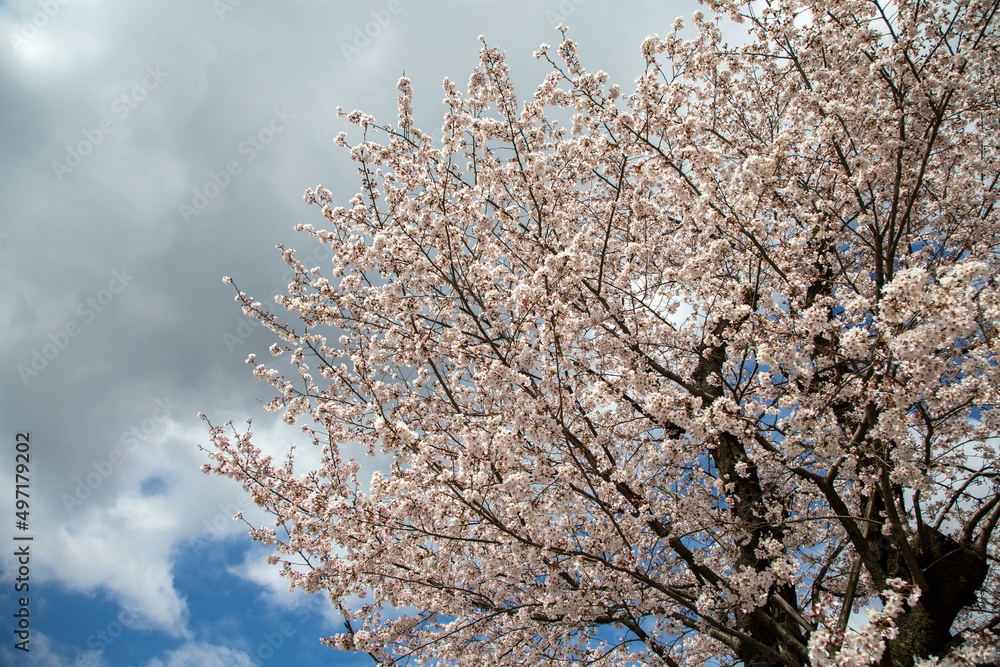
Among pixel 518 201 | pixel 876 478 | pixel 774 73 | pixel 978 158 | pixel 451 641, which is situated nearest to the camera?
pixel 876 478

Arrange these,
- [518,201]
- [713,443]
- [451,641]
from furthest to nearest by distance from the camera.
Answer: [518,201] < [451,641] < [713,443]

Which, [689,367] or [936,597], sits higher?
[689,367]

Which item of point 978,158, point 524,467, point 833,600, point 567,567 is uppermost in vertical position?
point 978,158

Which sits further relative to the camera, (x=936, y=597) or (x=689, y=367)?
(x=689, y=367)

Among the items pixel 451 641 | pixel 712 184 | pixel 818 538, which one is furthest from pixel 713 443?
pixel 451 641

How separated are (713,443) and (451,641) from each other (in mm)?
4744

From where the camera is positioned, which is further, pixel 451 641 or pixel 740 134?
pixel 740 134

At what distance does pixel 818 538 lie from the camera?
7734 mm

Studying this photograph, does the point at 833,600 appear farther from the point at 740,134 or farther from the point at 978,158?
the point at 740,134

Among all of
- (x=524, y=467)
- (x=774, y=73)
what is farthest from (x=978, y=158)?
(x=524, y=467)

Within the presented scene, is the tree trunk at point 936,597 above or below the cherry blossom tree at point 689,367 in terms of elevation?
below

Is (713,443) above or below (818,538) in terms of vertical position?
above

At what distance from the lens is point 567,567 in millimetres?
5832

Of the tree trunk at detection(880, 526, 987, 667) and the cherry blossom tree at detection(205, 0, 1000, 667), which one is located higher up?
the cherry blossom tree at detection(205, 0, 1000, 667)
